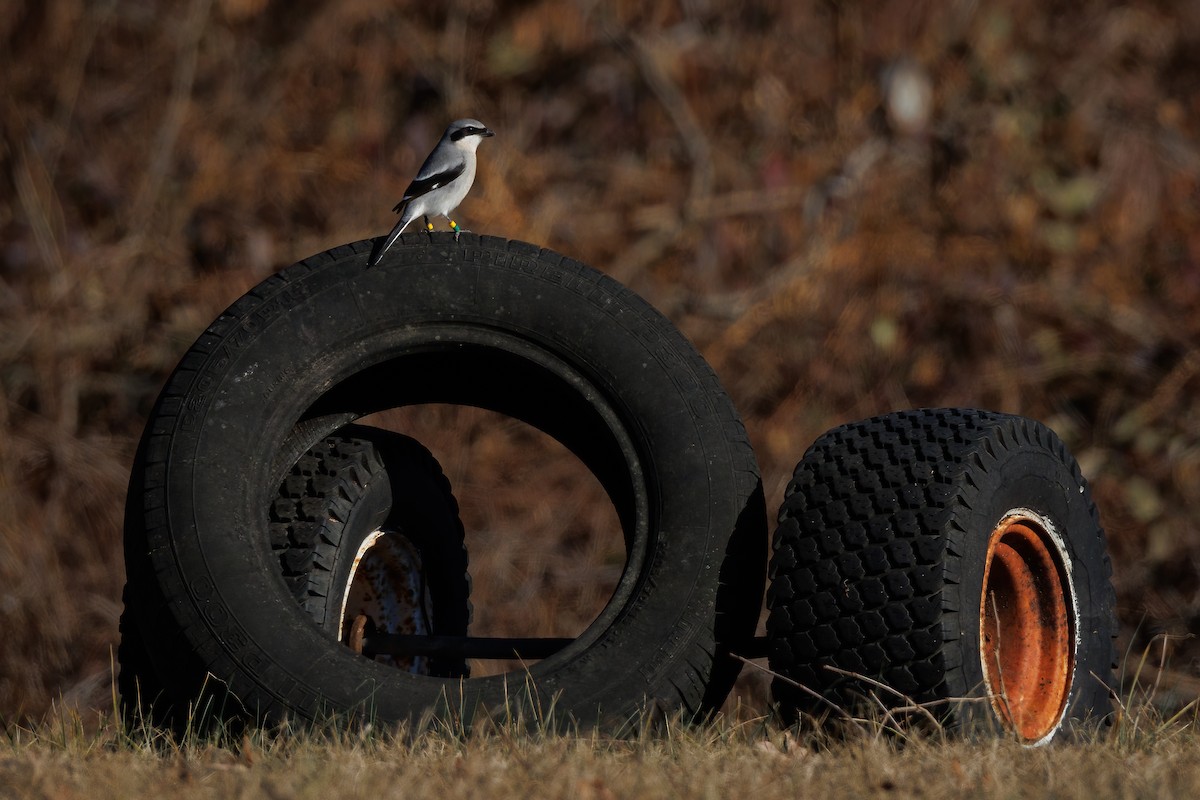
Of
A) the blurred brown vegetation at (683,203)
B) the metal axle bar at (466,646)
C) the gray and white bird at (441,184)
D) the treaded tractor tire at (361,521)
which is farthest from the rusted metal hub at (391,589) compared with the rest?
the blurred brown vegetation at (683,203)

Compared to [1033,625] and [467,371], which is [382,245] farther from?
[1033,625]

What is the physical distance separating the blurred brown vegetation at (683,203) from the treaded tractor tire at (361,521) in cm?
342

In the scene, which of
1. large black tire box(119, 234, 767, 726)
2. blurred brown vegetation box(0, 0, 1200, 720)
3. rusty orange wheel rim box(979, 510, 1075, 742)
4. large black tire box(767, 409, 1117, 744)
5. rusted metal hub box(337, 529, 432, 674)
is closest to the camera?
large black tire box(767, 409, 1117, 744)

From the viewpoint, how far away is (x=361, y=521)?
4902 mm

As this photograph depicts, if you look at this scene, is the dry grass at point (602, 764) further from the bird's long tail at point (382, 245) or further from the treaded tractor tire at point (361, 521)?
the bird's long tail at point (382, 245)

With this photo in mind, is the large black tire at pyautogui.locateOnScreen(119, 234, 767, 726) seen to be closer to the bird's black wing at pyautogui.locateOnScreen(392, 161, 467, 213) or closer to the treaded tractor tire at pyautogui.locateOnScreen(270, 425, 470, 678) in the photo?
the bird's black wing at pyautogui.locateOnScreen(392, 161, 467, 213)

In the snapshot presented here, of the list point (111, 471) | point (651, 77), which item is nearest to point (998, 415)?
point (111, 471)

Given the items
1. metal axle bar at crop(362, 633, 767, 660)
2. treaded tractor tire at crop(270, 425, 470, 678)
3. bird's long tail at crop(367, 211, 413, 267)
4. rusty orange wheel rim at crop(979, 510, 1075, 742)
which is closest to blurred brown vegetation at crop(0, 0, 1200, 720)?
treaded tractor tire at crop(270, 425, 470, 678)

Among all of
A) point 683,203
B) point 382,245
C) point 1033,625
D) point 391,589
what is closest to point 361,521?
point 391,589

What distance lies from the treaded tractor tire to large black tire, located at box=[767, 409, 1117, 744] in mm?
1481

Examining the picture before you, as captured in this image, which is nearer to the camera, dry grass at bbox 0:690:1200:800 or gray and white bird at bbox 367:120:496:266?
dry grass at bbox 0:690:1200:800

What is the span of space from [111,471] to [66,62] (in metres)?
2.93

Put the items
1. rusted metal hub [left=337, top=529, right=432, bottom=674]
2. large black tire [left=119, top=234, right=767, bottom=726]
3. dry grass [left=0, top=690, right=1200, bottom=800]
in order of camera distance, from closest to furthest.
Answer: dry grass [left=0, top=690, right=1200, bottom=800] < large black tire [left=119, top=234, right=767, bottom=726] < rusted metal hub [left=337, top=529, right=432, bottom=674]

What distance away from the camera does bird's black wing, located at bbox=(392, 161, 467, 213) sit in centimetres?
450
